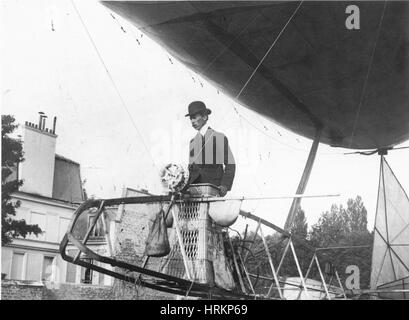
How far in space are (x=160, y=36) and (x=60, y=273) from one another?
19.9 metres

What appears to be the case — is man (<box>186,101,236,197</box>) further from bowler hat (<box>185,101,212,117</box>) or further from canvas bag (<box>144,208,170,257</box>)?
canvas bag (<box>144,208,170,257</box>)

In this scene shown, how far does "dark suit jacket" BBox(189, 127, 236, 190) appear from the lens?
5395 millimetres

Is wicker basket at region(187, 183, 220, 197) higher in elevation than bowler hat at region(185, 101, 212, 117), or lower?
lower

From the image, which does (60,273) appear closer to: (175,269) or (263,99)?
(263,99)

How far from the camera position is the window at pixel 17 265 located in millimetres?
17331

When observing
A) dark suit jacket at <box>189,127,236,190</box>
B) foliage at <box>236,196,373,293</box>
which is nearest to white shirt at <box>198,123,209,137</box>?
dark suit jacket at <box>189,127,236,190</box>

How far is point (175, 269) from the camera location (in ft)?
16.4

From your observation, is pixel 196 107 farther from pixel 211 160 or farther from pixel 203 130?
pixel 211 160

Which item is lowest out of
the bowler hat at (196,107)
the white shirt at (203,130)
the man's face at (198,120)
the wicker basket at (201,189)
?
the wicker basket at (201,189)

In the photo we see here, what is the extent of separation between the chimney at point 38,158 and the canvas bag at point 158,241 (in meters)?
15.1

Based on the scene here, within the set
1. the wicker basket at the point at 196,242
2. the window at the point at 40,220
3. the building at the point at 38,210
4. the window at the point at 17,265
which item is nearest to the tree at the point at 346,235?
the building at the point at 38,210

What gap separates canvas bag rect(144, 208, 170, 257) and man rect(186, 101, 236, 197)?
79 cm

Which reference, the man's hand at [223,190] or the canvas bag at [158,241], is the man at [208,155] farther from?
the canvas bag at [158,241]
